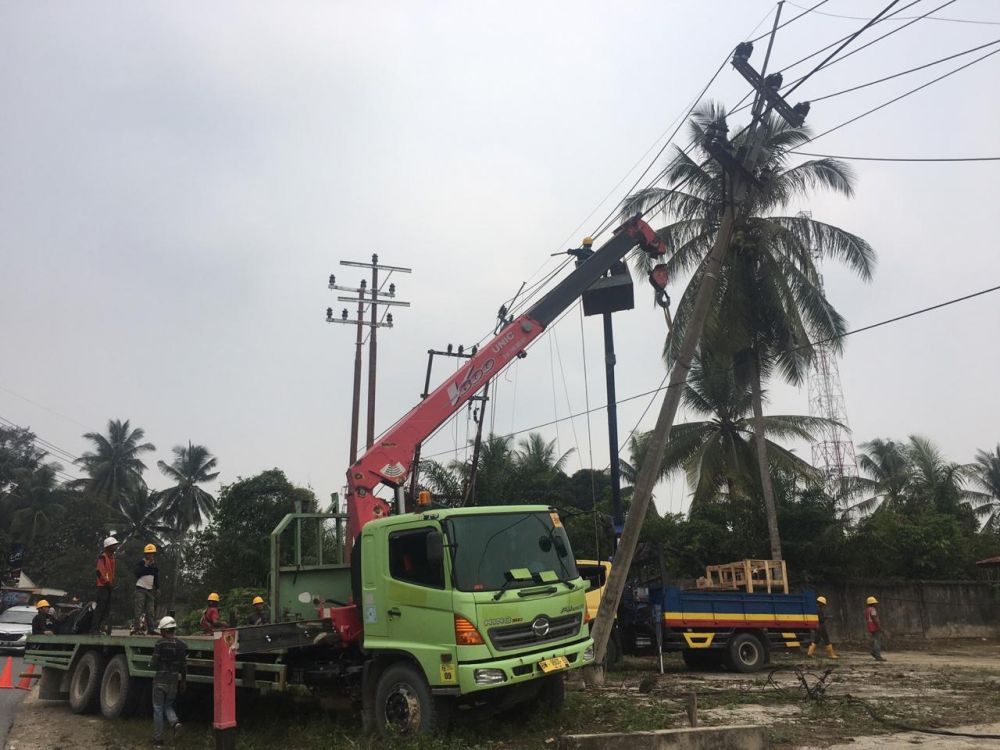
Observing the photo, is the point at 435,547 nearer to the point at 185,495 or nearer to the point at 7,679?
the point at 7,679

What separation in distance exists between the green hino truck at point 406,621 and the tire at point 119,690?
19mm

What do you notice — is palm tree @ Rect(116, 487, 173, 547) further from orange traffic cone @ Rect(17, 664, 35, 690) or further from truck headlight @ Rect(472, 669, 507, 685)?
truck headlight @ Rect(472, 669, 507, 685)

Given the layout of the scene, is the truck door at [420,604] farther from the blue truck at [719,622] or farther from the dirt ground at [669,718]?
the blue truck at [719,622]

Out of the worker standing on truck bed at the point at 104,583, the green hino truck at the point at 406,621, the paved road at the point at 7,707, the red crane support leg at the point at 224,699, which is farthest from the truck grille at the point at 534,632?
the worker standing on truck bed at the point at 104,583

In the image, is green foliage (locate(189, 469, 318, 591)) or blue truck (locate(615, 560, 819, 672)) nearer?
blue truck (locate(615, 560, 819, 672))

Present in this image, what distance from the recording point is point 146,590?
41.3ft

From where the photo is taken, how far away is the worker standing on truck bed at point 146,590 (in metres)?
12.4

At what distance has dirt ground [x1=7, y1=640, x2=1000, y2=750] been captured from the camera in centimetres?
897

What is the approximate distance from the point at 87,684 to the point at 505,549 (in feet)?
23.7

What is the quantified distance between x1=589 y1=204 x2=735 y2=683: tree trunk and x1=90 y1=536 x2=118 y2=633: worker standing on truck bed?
24.7 ft

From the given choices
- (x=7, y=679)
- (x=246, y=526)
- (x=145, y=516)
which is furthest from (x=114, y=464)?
(x=7, y=679)

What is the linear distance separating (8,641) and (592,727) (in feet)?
71.1

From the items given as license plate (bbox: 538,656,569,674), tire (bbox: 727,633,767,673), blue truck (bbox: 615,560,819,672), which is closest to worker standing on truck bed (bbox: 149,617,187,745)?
license plate (bbox: 538,656,569,674)

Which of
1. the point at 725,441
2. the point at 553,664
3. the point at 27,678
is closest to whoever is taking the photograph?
the point at 553,664
